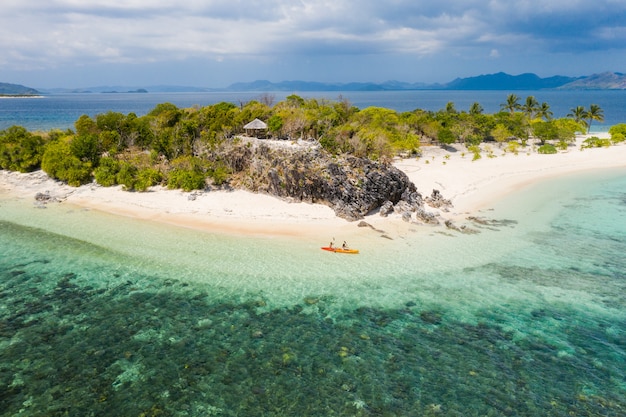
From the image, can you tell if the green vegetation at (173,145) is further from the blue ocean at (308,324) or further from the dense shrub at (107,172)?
the blue ocean at (308,324)

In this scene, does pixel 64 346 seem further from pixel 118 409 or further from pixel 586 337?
pixel 586 337

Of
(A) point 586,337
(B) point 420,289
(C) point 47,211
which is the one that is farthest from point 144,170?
(A) point 586,337

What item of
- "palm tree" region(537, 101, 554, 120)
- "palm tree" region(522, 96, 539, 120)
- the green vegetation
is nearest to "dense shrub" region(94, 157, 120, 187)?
the green vegetation

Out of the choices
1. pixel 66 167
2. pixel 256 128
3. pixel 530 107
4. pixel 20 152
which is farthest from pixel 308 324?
pixel 530 107

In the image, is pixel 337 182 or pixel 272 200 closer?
pixel 337 182

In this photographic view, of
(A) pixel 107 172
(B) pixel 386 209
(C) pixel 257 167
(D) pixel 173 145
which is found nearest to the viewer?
(B) pixel 386 209

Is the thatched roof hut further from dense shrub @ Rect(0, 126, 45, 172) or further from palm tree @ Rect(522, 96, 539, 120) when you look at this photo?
palm tree @ Rect(522, 96, 539, 120)

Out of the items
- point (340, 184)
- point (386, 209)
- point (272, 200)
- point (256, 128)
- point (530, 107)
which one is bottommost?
point (386, 209)

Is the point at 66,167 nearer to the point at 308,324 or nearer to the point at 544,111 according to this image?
the point at 308,324
